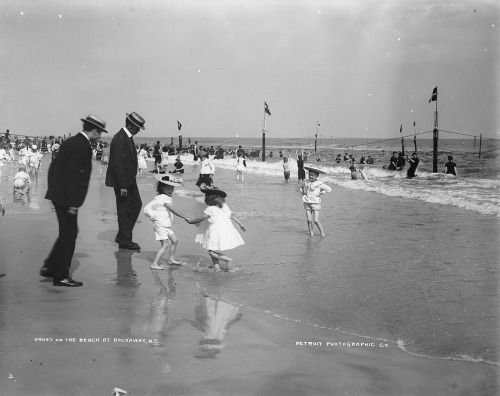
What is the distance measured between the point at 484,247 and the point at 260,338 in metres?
5.85

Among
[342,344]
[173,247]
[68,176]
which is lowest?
[342,344]

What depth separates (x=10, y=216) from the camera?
1070cm

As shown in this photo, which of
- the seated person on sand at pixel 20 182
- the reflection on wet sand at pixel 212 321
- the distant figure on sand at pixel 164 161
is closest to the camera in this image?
the reflection on wet sand at pixel 212 321

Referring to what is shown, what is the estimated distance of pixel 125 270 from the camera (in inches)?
267

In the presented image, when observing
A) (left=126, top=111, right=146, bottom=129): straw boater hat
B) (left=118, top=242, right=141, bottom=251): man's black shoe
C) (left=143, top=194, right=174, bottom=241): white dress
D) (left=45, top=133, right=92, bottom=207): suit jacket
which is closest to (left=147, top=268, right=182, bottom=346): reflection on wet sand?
(left=143, top=194, right=174, bottom=241): white dress

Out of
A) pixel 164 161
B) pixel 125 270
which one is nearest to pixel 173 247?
pixel 125 270

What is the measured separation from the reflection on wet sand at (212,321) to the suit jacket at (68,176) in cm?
161

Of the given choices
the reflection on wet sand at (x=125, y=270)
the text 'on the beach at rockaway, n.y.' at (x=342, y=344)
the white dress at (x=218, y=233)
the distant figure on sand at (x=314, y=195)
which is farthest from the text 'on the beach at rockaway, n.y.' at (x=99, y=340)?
the distant figure on sand at (x=314, y=195)

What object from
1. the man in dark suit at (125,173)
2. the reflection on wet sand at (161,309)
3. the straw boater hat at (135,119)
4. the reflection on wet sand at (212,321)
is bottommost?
the reflection on wet sand at (212,321)

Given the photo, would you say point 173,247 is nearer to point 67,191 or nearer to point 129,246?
point 129,246

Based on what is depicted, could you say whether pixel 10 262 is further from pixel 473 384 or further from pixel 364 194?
pixel 364 194

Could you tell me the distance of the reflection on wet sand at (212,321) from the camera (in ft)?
13.7

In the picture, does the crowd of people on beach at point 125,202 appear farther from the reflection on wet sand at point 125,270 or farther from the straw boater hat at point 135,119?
the reflection on wet sand at point 125,270

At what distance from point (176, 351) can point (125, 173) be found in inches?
162
